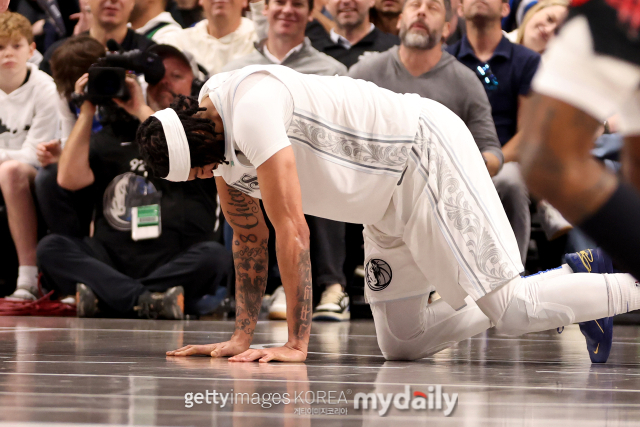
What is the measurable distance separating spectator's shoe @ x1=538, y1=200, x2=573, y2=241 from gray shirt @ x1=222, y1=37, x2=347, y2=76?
1412 millimetres

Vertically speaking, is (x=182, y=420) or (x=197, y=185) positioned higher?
(x=197, y=185)

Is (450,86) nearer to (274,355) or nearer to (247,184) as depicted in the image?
(247,184)

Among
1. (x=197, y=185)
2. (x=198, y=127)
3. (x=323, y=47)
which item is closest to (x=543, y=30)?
(x=323, y=47)

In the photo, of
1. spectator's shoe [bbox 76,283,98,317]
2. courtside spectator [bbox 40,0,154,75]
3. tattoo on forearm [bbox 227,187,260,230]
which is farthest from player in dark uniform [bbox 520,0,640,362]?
courtside spectator [bbox 40,0,154,75]

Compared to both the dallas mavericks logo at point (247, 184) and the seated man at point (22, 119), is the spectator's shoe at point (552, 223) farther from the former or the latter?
the seated man at point (22, 119)

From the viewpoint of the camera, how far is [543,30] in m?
4.93

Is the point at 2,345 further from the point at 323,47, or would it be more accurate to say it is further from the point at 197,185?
the point at 323,47

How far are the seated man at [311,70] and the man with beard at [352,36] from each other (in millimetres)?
345

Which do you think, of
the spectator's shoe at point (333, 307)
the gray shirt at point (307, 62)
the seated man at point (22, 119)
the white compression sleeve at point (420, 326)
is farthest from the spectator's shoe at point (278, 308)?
the white compression sleeve at point (420, 326)

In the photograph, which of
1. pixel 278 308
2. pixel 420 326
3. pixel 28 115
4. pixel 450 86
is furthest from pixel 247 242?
pixel 28 115

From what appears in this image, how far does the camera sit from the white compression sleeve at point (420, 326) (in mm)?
2488

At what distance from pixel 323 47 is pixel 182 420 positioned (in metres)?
3.97

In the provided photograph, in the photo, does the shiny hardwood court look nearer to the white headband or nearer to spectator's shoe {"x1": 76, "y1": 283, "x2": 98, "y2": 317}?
the white headband

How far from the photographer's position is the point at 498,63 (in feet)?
14.9
